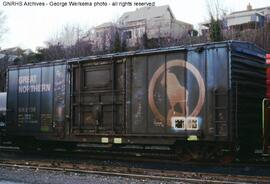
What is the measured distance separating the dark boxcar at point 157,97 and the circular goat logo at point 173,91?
3 cm

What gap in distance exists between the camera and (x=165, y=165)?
42.0ft

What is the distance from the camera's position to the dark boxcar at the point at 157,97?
11.8 meters

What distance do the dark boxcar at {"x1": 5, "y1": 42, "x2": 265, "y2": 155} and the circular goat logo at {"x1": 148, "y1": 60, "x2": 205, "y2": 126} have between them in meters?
0.03

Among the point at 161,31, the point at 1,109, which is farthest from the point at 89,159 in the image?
the point at 161,31

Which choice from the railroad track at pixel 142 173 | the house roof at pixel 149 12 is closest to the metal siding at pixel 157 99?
the railroad track at pixel 142 173

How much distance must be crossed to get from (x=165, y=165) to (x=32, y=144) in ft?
20.9

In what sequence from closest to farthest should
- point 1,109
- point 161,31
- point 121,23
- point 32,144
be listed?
point 32,144 → point 1,109 → point 161,31 → point 121,23

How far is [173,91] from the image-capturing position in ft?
41.8

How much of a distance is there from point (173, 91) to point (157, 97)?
560mm

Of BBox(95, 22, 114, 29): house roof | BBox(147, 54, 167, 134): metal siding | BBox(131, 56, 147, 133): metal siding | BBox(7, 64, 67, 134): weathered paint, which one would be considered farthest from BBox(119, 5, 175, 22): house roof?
BBox(147, 54, 167, 134): metal siding

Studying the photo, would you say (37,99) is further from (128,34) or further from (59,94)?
(128,34)

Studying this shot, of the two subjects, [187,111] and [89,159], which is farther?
[89,159]

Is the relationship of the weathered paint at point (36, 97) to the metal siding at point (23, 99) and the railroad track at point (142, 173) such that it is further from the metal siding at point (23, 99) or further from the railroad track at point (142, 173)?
the railroad track at point (142, 173)

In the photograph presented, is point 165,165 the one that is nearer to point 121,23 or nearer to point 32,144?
point 32,144
